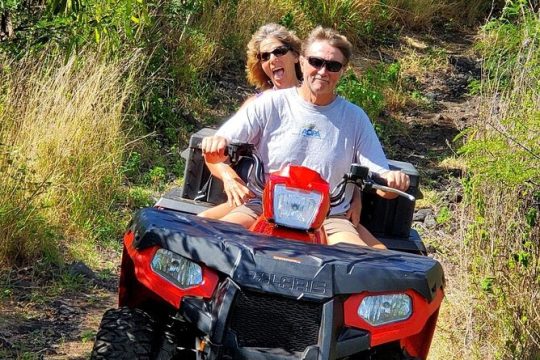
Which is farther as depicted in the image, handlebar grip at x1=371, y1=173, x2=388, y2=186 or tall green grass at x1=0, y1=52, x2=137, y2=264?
tall green grass at x1=0, y1=52, x2=137, y2=264

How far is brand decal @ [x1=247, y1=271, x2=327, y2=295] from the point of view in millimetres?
3400

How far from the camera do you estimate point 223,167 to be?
4.39m

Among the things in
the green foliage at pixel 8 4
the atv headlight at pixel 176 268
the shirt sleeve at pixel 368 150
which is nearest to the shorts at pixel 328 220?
the shirt sleeve at pixel 368 150

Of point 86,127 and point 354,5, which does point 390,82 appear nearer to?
point 354,5

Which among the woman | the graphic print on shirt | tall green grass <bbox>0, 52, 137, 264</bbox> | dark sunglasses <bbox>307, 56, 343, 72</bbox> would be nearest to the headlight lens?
the graphic print on shirt

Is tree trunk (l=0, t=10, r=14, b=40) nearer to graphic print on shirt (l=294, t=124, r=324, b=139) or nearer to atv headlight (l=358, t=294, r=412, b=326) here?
graphic print on shirt (l=294, t=124, r=324, b=139)

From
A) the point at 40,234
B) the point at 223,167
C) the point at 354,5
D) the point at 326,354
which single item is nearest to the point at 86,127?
the point at 40,234

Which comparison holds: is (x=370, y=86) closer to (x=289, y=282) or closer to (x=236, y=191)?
(x=236, y=191)

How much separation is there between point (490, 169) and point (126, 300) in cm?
177

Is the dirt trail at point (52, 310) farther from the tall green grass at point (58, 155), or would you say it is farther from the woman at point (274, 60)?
the woman at point (274, 60)

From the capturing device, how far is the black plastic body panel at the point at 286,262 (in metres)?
3.41

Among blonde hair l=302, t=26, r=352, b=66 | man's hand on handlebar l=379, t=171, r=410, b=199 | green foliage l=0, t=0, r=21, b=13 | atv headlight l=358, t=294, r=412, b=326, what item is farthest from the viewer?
blonde hair l=302, t=26, r=352, b=66

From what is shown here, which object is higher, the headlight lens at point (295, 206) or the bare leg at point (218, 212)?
the headlight lens at point (295, 206)

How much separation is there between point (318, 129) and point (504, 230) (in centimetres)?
117
